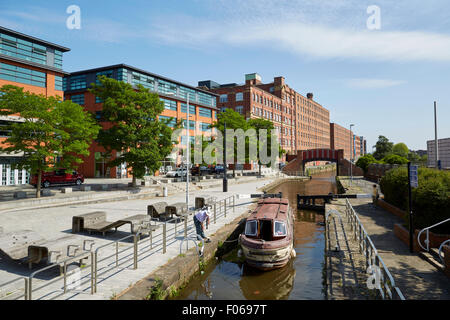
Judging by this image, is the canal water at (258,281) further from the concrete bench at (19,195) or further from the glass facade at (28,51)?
the glass facade at (28,51)

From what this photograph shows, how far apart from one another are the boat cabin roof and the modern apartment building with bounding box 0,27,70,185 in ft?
94.3

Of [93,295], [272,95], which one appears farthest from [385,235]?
[272,95]

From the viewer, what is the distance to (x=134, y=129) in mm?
27391

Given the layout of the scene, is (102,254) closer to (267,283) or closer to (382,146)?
(267,283)

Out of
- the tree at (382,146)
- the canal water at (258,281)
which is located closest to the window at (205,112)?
the canal water at (258,281)

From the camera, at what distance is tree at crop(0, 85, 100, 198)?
1991 centimetres

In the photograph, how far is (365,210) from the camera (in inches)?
766

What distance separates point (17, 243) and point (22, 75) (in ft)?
108

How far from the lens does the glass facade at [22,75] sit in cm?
3245

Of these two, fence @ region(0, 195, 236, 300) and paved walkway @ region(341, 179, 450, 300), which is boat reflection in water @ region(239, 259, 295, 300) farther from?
paved walkway @ region(341, 179, 450, 300)

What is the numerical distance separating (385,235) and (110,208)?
1692 cm

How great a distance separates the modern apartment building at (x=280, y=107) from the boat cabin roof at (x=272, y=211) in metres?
58.7

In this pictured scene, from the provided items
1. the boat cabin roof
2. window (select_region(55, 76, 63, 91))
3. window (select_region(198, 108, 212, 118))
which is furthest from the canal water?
window (select_region(198, 108, 212, 118))
